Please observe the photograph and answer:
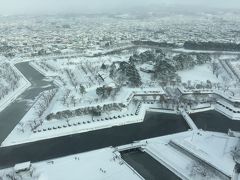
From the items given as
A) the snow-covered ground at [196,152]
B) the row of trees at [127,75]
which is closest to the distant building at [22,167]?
the snow-covered ground at [196,152]

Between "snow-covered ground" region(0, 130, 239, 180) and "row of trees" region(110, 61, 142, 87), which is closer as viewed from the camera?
"snow-covered ground" region(0, 130, 239, 180)

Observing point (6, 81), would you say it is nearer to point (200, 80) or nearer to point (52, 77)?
point (52, 77)

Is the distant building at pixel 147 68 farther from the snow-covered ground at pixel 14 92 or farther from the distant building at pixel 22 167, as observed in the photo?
the distant building at pixel 22 167

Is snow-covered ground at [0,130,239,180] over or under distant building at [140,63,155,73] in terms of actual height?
under

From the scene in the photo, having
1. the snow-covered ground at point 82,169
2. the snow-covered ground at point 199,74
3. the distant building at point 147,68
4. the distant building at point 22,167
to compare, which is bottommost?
the snow-covered ground at point 82,169

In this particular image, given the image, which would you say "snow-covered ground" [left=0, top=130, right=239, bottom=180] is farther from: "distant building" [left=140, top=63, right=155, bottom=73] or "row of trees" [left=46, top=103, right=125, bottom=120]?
"distant building" [left=140, top=63, right=155, bottom=73]

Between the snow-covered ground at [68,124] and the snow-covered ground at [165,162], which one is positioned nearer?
the snow-covered ground at [165,162]

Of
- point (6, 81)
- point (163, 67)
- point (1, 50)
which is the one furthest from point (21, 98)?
point (1, 50)

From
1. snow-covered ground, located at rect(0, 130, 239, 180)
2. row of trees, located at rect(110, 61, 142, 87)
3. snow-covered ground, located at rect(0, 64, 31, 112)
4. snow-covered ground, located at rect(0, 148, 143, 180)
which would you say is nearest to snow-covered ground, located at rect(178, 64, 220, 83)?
row of trees, located at rect(110, 61, 142, 87)
